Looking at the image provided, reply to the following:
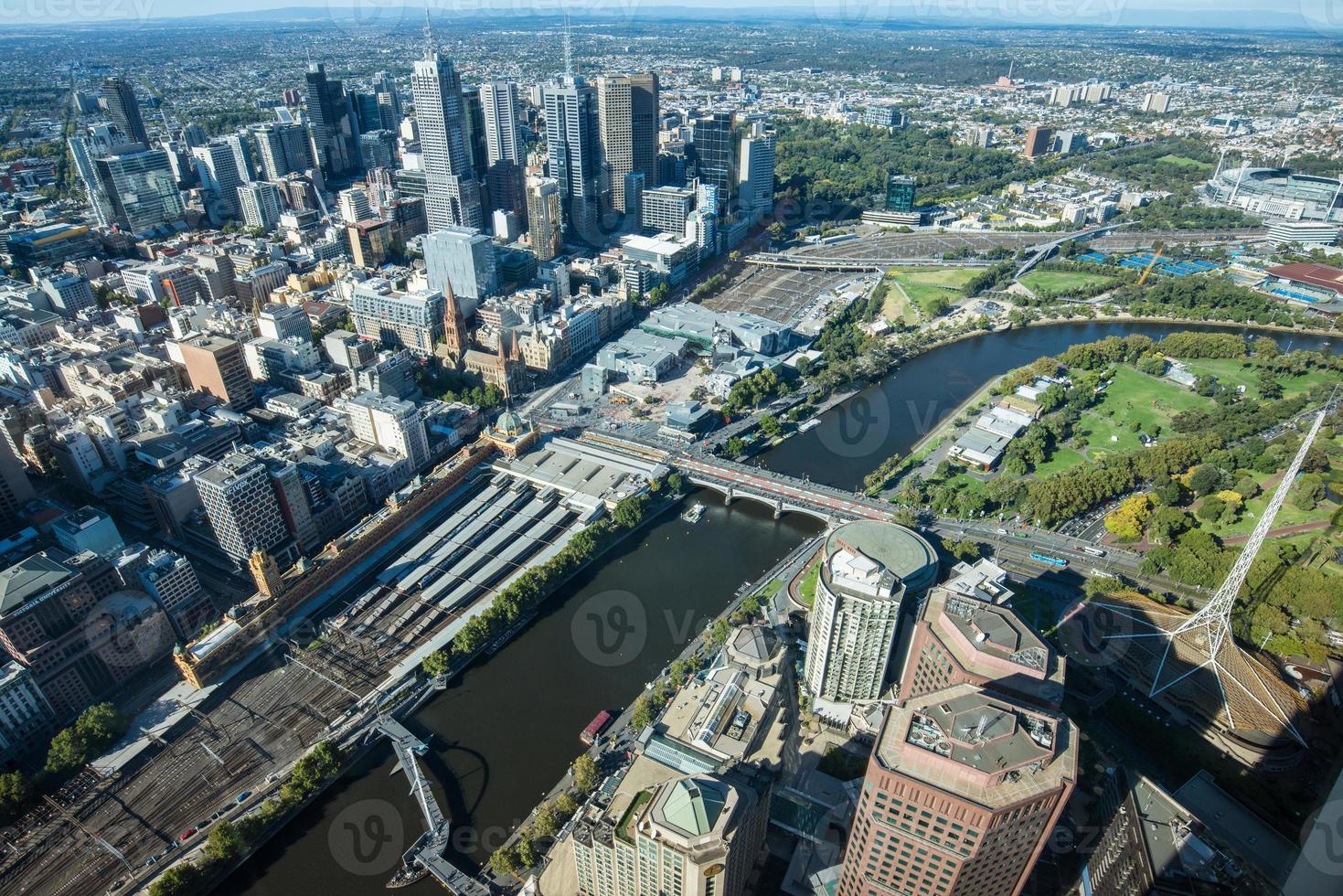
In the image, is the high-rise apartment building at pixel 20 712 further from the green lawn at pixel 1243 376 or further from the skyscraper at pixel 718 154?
the skyscraper at pixel 718 154

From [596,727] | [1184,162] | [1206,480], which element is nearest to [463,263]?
[596,727]

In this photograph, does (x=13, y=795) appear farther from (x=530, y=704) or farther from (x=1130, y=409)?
(x=1130, y=409)

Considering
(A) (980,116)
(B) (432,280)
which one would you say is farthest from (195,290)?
(A) (980,116)

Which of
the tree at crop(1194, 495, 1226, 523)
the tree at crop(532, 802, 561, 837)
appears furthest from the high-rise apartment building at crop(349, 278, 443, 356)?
the tree at crop(1194, 495, 1226, 523)

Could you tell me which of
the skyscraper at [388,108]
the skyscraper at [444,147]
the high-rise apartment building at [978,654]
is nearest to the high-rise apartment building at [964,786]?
the high-rise apartment building at [978,654]

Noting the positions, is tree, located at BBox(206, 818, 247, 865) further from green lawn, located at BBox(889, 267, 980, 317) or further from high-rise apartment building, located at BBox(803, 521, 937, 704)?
green lawn, located at BBox(889, 267, 980, 317)

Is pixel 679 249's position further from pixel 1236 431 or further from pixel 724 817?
pixel 724 817
